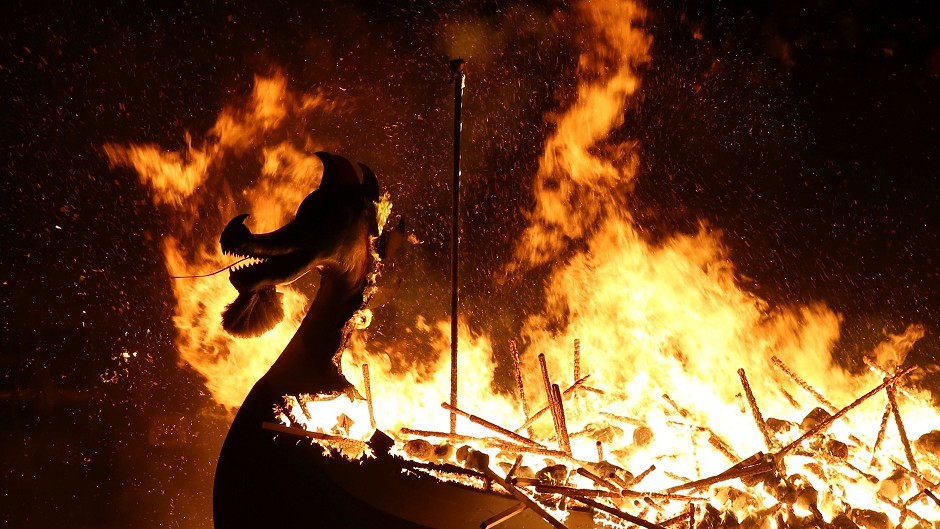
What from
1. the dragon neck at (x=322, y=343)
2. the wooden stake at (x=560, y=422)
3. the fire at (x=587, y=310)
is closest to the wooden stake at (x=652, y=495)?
the wooden stake at (x=560, y=422)

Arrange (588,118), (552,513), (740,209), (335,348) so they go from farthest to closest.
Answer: (588,118)
(740,209)
(335,348)
(552,513)

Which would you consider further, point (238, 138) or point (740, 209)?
point (238, 138)

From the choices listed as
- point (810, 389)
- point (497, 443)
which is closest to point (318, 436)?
point (497, 443)

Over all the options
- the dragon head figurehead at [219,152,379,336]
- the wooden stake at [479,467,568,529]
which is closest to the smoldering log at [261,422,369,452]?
the dragon head figurehead at [219,152,379,336]

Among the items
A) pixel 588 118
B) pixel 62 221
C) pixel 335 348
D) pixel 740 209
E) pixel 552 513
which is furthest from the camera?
pixel 588 118

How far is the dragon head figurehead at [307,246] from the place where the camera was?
286cm

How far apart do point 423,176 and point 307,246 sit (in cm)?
539

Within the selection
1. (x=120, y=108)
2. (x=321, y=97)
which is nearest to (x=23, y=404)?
(x=120, y=108)

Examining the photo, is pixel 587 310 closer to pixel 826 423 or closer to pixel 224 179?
pixel 826 423

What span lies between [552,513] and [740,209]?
5248 millimetres

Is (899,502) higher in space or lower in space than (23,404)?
lower

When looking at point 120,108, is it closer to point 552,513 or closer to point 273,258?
point 273,258

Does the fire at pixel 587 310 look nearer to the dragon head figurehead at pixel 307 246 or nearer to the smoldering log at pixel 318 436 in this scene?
the smoldering log at pixel 318 436

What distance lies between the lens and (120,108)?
24.7 ft
